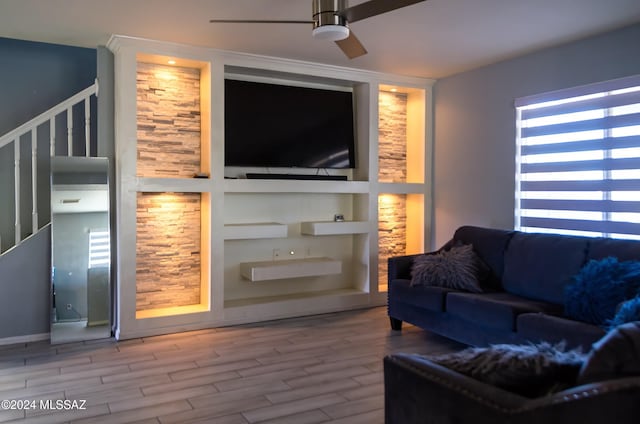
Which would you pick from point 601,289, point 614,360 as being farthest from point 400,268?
point 614,360

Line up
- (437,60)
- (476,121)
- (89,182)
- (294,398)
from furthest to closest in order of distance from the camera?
(476,121) → (437,60) → (89,182) → (294,398)

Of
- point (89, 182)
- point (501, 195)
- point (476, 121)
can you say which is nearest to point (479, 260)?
point (501, 195)

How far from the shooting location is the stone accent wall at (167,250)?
464 centimetres

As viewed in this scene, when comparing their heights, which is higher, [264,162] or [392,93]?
[392,93]

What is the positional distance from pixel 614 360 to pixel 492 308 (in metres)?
2.01

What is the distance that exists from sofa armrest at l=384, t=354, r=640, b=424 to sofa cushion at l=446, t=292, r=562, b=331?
75.2 inches

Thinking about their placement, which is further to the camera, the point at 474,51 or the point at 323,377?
the point at 474,51

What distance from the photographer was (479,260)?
4434 mm

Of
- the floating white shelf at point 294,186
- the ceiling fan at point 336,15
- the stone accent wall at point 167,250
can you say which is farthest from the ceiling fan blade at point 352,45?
the stone accent wall at point 167,250

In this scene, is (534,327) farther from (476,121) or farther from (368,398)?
(476,121)

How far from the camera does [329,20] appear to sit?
2777mm

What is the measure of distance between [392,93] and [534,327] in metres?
3.46

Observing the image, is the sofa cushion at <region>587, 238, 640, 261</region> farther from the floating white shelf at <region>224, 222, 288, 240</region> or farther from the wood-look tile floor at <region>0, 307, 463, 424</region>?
the floating white shelf at <region>224, 222, 288, 240</region>

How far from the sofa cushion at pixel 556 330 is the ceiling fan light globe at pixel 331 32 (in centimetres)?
219
